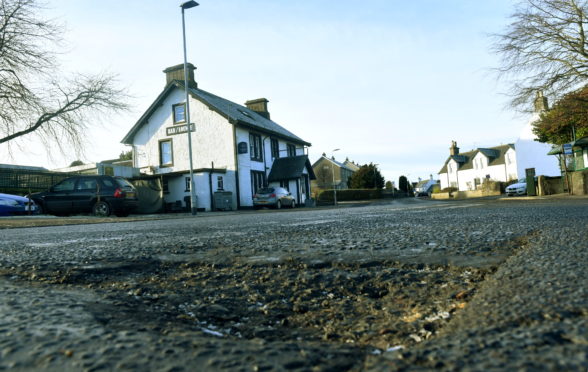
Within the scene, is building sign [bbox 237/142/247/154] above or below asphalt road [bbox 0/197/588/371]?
above

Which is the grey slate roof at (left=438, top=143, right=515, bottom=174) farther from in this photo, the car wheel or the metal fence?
the car wheel

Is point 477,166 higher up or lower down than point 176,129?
lower down

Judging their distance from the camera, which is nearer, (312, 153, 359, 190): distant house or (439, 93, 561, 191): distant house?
(439, 93, 561, 191): distant house

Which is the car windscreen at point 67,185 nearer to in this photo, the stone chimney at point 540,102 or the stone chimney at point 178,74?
the stone chimney at point 178,74

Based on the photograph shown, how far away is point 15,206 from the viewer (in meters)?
13.9

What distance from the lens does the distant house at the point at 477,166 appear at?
6032 centimetres

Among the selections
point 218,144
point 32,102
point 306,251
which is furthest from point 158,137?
point 306,251

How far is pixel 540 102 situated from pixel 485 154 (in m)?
50.4

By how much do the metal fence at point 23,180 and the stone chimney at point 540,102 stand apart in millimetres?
20953

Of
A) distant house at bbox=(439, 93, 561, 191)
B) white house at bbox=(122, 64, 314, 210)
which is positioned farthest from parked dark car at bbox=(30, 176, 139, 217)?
distant house at bbox=(439, 93, 561, 191)

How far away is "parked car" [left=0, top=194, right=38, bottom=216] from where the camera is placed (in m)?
13.6

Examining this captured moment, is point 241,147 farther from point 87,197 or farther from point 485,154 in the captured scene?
point 485,154

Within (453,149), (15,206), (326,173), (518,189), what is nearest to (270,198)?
(15,206)

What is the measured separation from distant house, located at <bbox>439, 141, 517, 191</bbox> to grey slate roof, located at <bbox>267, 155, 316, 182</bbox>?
Result: 39.0 metres
